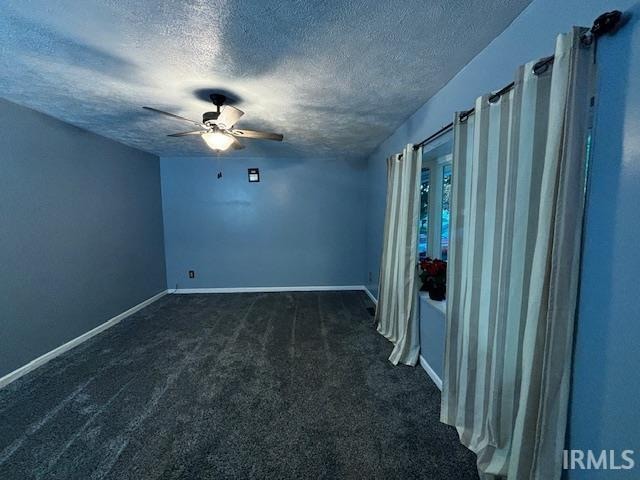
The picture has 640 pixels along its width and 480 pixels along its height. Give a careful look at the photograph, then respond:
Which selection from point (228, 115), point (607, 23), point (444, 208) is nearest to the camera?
point (607, 23)

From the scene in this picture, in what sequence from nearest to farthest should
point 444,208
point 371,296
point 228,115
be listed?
point 228,115 < point 444,208 < point 371,296

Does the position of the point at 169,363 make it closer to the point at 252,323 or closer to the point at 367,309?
the point at 252,323

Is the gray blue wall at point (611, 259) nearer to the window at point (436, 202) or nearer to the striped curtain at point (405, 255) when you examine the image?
the striped curtain at point (405, 255)

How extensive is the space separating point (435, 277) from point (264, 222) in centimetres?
290

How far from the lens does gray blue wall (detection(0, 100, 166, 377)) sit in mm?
1986

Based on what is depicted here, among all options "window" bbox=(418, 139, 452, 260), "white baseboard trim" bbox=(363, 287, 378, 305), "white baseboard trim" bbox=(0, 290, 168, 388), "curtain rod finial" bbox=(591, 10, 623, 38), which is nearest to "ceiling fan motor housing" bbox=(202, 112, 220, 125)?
"window" bbox=(418, 139, 452, 260)

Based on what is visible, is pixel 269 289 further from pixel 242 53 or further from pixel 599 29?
pixel 599 29

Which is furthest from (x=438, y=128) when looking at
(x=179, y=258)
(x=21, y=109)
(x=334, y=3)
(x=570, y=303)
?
(x=179, y=258)

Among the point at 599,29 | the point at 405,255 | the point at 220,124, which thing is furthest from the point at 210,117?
the point at 599,29

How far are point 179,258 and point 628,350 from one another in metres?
4.72

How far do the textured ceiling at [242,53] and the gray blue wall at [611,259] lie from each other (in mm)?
514

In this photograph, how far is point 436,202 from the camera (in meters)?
2.49

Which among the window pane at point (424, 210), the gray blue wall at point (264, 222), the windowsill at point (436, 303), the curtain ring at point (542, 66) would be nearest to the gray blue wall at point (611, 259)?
the curtain ring at point (542, 66)

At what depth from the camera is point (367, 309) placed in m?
3.40
